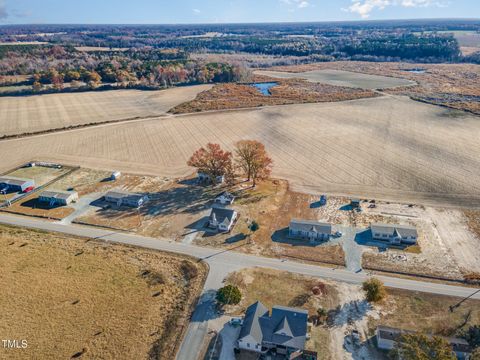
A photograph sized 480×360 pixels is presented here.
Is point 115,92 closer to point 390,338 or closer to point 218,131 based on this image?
point 218,131

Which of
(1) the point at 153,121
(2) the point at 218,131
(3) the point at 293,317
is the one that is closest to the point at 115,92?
(1) the point at 153,121

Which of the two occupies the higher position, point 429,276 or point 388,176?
point 388,176

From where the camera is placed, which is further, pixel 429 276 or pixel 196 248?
pixel 196 248

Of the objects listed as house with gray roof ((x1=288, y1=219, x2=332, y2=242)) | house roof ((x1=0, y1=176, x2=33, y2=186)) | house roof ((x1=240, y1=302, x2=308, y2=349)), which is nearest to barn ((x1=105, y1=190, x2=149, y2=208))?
house roof ((x1=0, y1=176, x2=33, y2=186))

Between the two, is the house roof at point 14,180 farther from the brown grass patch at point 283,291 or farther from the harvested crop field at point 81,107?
the brown grass patch at point 283,291

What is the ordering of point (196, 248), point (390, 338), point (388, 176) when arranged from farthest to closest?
1. point (388, 176)
2. point (196, 248)
3. point (390, 338)

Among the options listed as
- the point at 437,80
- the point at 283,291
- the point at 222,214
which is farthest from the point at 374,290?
the point at 437,80
